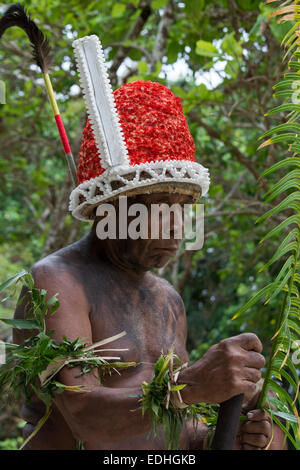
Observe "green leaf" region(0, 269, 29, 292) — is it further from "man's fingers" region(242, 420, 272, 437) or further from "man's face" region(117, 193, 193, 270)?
"man's fingers" region(242, 420, 272, 437)

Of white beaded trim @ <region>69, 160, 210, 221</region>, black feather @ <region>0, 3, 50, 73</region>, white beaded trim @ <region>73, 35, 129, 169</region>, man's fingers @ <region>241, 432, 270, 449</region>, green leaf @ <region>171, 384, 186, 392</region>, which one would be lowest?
man's fingers @ <region>241, 432, 270, 449</region>

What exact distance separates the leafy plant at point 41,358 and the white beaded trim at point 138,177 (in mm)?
307

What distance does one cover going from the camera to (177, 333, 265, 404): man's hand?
1356 mm

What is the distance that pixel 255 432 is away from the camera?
5.11 feet

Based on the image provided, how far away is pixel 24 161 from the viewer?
601 centimetres

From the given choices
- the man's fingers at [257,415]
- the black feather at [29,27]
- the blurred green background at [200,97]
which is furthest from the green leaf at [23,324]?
the blurred green background at [200,97]

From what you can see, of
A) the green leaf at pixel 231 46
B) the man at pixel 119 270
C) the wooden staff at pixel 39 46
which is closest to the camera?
the man at pixel 119 270

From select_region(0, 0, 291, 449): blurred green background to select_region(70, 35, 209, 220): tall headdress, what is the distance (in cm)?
98

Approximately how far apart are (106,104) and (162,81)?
1.73 m

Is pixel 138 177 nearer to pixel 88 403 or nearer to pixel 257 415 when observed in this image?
pixel 88 403

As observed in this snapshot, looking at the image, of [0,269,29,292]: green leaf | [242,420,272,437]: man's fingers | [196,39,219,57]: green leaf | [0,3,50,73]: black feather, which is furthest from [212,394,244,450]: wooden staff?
[196,39,219,57]: green leaf

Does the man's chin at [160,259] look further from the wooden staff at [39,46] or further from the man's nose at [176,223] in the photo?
the wooden staff at [39,46]

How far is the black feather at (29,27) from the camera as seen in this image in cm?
189
